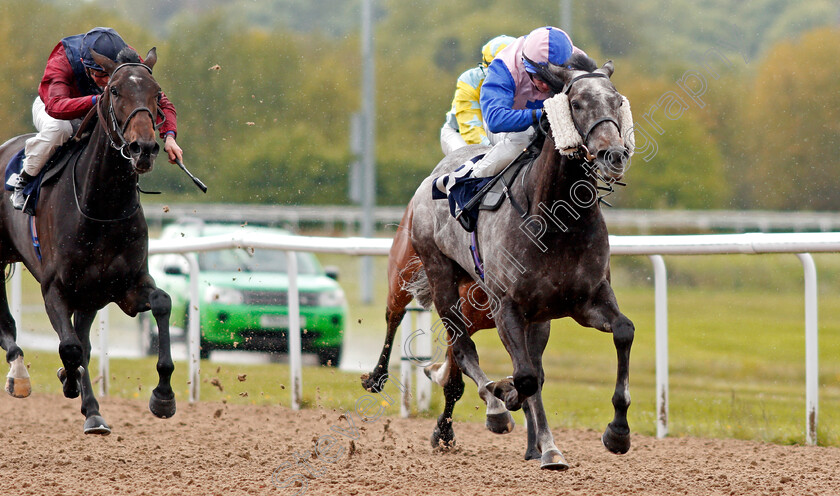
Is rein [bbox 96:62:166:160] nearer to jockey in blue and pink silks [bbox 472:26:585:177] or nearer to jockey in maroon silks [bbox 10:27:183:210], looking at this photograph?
jockey in maroon silks [bbox 10:27:183:210]

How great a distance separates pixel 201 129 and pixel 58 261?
13.7 meters

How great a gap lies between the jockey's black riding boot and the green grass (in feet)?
5.72

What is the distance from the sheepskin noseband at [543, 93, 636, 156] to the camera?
395cm

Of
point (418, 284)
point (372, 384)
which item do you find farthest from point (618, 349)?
point (372, 384)

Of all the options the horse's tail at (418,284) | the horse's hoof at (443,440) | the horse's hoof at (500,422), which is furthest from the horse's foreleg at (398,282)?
the horse's hoof at (500,422)

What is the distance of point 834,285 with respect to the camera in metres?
16.8

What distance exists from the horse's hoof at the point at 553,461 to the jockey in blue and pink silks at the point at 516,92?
1263 millimetres

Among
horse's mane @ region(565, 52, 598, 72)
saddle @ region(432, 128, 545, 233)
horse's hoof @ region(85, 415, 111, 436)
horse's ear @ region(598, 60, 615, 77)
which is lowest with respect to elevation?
horse's hoof @ region(85, 415, 111, 436)

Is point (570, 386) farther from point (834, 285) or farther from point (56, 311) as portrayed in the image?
point (834, 285)

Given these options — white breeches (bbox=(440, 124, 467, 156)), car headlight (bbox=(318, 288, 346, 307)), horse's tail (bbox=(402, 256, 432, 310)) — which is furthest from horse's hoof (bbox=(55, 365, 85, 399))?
car headlight (bbox=(318, 288, 346, 307))

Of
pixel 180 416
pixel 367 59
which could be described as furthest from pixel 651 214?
pixel 180 416

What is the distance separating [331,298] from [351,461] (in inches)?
167

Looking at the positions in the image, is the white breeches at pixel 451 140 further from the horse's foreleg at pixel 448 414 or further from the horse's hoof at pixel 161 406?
the horse's hoof at pixel 161 406

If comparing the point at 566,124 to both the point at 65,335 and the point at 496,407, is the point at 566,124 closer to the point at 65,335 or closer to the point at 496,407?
the point at 496,407
